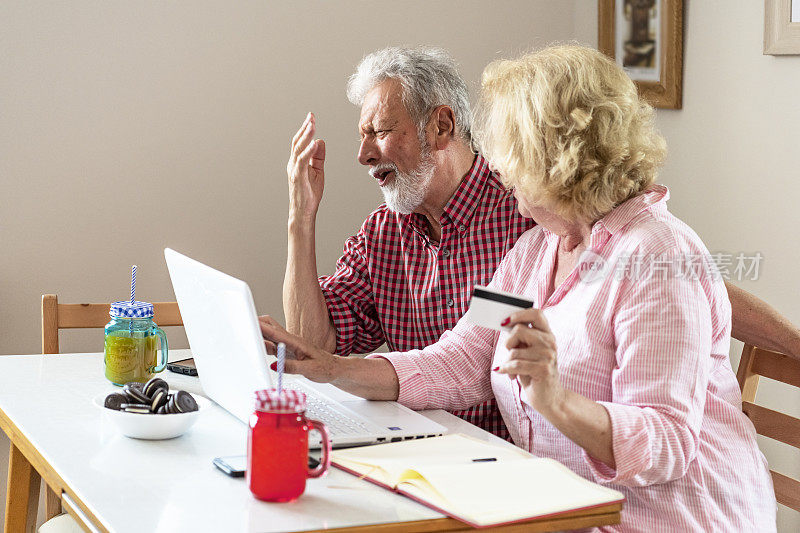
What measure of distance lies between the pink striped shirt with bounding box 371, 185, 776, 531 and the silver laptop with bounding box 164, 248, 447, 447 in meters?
0.13

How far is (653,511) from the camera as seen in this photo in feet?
4.59

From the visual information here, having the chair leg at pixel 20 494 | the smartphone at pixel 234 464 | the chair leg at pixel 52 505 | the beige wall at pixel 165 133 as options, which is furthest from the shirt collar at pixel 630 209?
the beige wall at pixel 165 133

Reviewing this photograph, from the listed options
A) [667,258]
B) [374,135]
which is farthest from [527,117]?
[374,135]

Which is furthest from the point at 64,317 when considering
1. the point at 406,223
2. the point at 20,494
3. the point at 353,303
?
the point at 406,223

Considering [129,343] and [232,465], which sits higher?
[129,343]

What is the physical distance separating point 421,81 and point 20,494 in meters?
1.17

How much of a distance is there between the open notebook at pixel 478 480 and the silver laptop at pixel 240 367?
9cm

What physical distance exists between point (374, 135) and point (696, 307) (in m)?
1.00

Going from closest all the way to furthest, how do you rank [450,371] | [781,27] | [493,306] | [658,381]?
1. [493,306]
2. [658,381]
3. [450,371]
4. [781,27]

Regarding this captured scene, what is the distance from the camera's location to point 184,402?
142cm

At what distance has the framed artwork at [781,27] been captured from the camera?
7.58 ft

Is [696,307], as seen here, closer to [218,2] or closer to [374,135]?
[374,135]

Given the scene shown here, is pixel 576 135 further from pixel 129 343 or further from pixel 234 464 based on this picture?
pixel 129 343

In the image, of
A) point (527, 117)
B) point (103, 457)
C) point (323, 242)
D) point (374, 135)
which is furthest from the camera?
point (323, 242)
